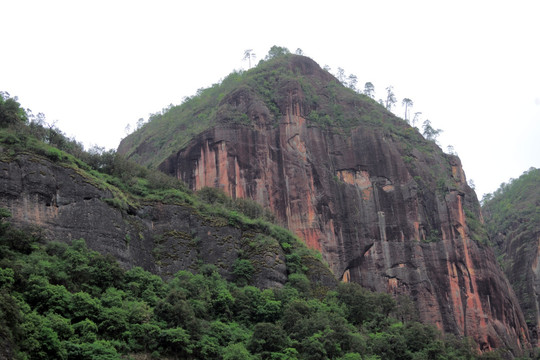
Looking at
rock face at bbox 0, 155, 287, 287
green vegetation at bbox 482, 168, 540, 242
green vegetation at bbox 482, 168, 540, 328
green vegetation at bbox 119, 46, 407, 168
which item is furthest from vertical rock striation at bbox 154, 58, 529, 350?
rock face at bbox 0, 155, 287, 287

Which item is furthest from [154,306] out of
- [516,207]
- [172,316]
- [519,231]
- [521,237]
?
[516,207]

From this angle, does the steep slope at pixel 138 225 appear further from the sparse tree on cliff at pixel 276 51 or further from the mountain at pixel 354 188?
the sparse tree on cliff at pixel 276 51

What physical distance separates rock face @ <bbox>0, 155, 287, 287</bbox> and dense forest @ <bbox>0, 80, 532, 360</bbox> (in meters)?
0.84

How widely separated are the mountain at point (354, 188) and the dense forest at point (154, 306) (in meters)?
11.0

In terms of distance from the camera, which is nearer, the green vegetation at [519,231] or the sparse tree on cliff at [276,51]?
the green vegetation at [519,231]

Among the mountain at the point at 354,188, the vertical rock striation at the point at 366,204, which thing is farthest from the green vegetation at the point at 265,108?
the vertical rock striation at the point at 366,204

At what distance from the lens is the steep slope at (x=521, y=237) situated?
6375 centimetres

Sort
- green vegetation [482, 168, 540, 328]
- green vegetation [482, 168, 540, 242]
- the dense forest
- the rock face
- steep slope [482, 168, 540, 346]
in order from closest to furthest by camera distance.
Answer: the dense forest
the rock face
steep slope [482, 168, 540, 346]
green vegetation [482, 168, 540, 328]
green vegetation [482, 168, 540, 242]

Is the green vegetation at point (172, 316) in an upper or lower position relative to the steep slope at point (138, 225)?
lower

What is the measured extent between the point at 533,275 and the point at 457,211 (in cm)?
1203

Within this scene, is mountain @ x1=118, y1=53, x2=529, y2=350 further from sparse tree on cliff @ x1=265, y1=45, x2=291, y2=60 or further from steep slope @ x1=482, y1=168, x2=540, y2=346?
sparse tree on cliff @ x1=265, y1=45, x2=291, y2=60

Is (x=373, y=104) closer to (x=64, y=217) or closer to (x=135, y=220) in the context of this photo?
(x=135, y=220)

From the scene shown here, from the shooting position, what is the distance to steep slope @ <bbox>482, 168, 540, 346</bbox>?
2510 inches

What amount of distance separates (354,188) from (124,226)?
2841cm
